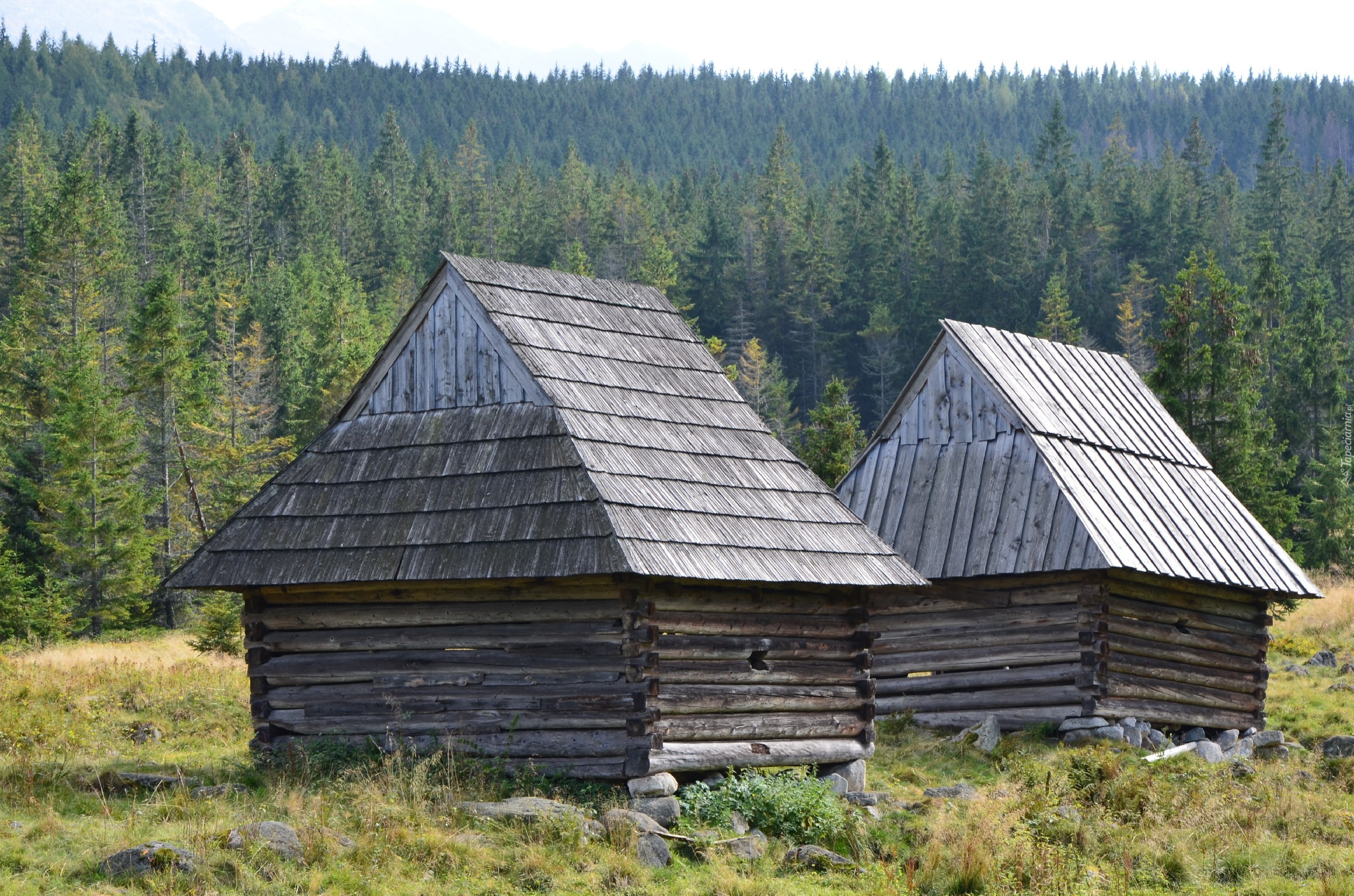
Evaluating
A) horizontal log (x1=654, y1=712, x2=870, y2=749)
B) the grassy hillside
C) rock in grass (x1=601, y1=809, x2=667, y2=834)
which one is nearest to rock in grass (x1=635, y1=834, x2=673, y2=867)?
the grassy hillside

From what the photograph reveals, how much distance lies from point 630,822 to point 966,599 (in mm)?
8616

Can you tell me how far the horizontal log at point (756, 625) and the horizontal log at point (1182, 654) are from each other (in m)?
4.96

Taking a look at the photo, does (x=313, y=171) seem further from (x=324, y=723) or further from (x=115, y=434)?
(x=324, y=723)

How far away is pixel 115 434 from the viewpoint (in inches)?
1454

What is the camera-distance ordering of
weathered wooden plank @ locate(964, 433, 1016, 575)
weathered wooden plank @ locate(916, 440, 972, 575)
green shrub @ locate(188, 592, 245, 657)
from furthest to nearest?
green shrub @ locate(188, 592, 245, 657) → weathered wooden plank @ locate(916, 440, 972, 575) → weathered wooden plank @ locate(964, 433, 1016, 575)

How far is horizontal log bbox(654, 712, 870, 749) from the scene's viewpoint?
13633 millimetres

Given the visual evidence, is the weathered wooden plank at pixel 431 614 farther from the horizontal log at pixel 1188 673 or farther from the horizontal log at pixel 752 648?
the horizontal log at pixel 1188 673

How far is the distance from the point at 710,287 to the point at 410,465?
233ft

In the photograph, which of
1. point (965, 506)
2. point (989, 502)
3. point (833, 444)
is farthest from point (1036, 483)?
point (833, 444)

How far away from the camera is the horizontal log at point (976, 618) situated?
18.7 meters

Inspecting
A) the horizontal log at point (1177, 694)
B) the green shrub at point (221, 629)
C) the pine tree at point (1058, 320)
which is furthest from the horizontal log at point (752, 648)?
the pine tree at point (1058, 320)

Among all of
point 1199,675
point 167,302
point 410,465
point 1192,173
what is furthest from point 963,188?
point 410,465

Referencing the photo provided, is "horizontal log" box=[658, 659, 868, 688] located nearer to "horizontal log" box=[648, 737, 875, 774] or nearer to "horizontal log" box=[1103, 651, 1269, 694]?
"horizontal log" box=[648, 737, 875, 774]

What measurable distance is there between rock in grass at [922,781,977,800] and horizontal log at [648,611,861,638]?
1826 millimetres
